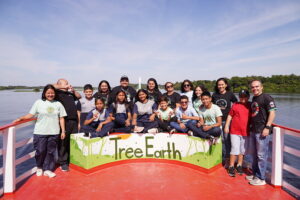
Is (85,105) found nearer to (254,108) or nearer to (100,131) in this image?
(100,131)

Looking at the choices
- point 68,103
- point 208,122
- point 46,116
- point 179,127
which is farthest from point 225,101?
point 46,116

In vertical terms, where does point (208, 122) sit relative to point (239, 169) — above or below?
above

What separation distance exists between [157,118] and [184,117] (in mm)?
679

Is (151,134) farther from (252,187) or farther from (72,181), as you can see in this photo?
(252,187)

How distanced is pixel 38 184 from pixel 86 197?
104 centimetres

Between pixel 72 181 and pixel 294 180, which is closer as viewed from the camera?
pixel 72 181

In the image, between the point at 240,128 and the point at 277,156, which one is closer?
the point at 277,156

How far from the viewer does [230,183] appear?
324 cm

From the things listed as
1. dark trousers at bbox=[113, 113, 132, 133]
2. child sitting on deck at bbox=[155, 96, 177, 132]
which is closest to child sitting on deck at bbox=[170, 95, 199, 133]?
child sitting on deck at bbox=[155, 96, 177, 132]

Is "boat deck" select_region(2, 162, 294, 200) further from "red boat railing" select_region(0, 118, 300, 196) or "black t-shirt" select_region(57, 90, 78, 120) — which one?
"black t-shirt" select_region(57, 90, 78, 120)

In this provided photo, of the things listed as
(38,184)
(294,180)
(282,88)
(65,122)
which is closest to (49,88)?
(65,122)

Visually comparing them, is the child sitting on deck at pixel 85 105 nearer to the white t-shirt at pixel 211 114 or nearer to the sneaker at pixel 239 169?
the white t-shirt at pixel 211 114

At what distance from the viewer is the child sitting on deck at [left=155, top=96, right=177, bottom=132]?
4180mm

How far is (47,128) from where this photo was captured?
342 centimetres
